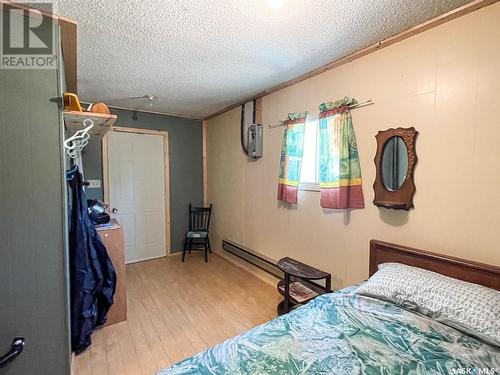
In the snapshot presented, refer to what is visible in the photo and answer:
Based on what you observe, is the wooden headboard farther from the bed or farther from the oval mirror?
the oval mirror

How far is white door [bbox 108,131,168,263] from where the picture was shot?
12.3 feet

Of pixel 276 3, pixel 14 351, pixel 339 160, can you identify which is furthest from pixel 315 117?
pixel 14 351

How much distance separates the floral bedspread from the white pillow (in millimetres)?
51

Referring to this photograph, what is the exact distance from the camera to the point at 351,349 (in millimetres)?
1155

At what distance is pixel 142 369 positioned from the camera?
1.79m

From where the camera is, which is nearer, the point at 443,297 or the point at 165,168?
the point at 443,297

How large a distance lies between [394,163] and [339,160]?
442 mm

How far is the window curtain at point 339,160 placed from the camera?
2.17 meters

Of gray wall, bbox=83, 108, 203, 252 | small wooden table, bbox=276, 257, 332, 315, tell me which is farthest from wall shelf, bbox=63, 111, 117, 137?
small wooden table, bbox=276, 257, 332, 315

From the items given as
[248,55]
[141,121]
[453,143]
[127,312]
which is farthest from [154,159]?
[453,143]

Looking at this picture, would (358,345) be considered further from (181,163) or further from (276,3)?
(181,163)

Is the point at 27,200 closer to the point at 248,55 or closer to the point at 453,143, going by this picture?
the point at 248,55

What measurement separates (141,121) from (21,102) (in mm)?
2741

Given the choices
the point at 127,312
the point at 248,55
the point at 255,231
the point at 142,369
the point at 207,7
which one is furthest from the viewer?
the point at 255,231
